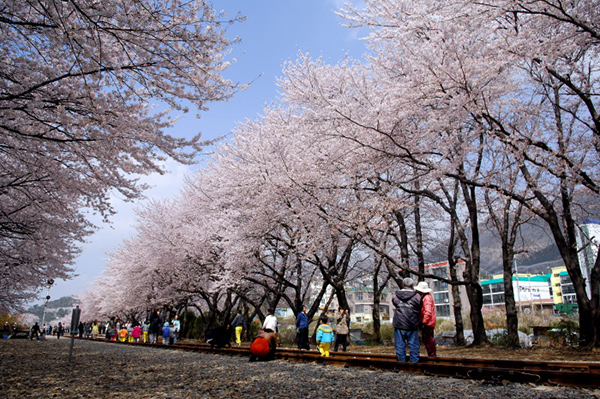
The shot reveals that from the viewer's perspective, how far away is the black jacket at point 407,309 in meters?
6.75

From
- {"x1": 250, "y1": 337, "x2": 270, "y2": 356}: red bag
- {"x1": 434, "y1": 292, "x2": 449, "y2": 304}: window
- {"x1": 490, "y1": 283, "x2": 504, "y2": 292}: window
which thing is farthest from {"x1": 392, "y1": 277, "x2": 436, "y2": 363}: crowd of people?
{"x1": 490, "y1": 283, "x2": 504, "y2": 292}: window

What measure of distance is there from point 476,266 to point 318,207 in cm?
574

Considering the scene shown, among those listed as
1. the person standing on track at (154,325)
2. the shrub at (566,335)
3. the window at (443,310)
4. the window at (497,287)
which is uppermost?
the window at (497,287)

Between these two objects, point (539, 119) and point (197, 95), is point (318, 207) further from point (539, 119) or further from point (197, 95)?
point (197, 95)

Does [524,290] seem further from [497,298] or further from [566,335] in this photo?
[566,335]

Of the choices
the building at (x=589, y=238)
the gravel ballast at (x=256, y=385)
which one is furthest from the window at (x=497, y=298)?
the gravel ballast at (x=256, y=385)

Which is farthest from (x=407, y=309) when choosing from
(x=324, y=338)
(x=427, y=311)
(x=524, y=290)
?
(x=524, y=290)

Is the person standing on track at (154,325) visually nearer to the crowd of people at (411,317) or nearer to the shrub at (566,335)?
the crowd of people at (411,317)

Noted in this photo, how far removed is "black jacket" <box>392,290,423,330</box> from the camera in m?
6.75

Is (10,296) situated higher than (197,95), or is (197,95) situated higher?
(197,95)

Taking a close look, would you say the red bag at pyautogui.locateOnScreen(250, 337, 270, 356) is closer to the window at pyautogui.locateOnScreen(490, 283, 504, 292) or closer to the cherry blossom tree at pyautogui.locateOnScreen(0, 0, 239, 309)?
the cherry blossom tree at pyautogui.locateOnScreen(0, 0, 239, 309)

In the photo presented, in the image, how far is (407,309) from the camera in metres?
6.85

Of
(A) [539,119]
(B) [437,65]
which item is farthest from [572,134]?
(B) [437,65]

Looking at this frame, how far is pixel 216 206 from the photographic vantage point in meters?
21.6
